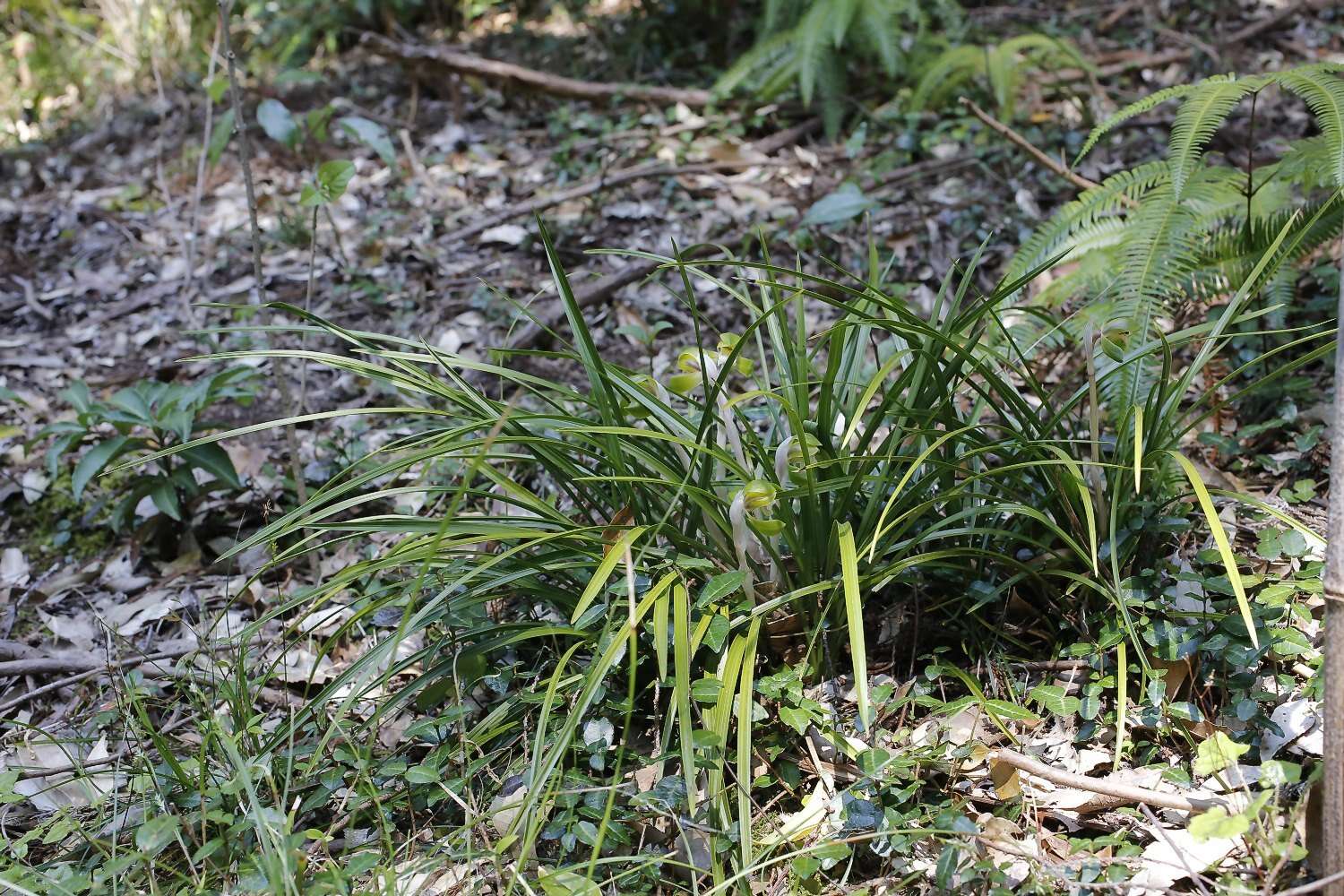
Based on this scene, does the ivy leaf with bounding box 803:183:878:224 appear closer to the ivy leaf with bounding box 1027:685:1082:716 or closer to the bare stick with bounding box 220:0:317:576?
the bare stick with bounding box 220:0:317:576

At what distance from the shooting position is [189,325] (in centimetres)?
397

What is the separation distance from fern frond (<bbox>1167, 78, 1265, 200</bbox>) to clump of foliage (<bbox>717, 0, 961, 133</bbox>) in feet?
6.15

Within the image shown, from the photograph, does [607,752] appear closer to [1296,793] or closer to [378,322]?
[1296,793]

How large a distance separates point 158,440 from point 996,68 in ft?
10.8

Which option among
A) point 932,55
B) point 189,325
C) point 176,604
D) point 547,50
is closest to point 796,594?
point 176,604

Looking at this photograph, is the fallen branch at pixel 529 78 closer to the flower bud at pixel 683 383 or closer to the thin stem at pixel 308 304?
the thin stem at pixel 308 304

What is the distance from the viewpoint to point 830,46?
4449mm

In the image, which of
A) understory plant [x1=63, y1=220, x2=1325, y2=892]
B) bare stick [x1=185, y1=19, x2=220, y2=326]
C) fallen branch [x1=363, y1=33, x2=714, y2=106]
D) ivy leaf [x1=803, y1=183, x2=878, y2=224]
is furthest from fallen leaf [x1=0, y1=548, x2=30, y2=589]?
fallen branch [x1=363, y1=33, x2=714, y2=106]

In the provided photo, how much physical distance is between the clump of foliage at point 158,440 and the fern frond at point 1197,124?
2.48 m

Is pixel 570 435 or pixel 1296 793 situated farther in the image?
pixel 570 435

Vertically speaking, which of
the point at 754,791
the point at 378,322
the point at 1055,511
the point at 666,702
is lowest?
the point at 754,791

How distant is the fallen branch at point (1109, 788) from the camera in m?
1.66

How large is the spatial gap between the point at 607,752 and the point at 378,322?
239 cm

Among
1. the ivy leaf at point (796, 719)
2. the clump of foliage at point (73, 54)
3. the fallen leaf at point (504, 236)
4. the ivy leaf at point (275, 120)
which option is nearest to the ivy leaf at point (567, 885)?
the ivy leaf at point (796, 719)
